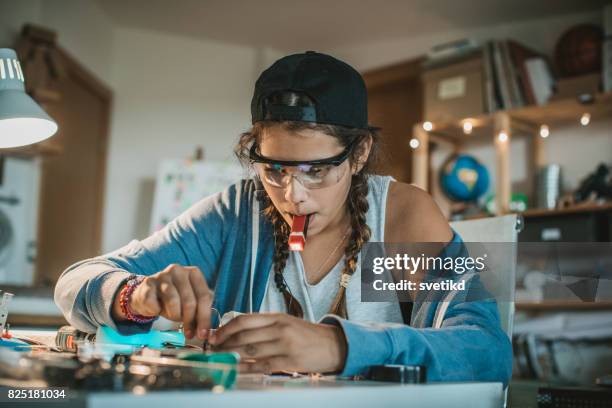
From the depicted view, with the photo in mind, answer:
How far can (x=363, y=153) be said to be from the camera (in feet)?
4.72

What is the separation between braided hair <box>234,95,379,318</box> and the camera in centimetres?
132

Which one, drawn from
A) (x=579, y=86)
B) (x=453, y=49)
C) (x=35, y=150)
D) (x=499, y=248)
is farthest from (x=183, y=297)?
(x=453, y=49)

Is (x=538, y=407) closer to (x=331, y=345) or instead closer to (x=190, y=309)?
(x=331, y=345)

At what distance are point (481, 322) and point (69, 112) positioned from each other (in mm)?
4012

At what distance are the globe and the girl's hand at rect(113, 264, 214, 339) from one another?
3.38m

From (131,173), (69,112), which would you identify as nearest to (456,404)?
(69,112)

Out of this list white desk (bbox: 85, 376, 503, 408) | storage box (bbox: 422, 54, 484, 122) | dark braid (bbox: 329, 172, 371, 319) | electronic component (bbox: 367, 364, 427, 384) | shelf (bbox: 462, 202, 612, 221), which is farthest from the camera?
storage box (bbox: 422, 54, 484, 122)

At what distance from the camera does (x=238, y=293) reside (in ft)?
4.89

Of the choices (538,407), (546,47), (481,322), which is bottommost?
(538,407)

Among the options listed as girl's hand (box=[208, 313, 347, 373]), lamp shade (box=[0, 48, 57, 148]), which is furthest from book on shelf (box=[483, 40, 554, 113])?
girl's hand (box=[208, 313, 347, 373])

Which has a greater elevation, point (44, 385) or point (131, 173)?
point (131, 173)

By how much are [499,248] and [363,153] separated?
1.18 ft

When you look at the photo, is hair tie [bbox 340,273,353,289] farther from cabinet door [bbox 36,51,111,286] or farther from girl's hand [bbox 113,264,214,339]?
cabinet door [bbox 36,51,111,286]

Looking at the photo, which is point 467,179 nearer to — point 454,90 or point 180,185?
point 454,90
